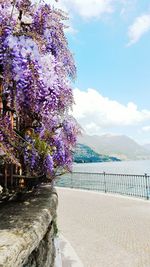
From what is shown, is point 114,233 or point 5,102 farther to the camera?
point 114,233

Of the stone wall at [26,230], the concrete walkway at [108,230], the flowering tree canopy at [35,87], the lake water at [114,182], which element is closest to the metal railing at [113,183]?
the lake water at [114,182]

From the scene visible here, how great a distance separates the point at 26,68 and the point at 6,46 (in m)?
0.22

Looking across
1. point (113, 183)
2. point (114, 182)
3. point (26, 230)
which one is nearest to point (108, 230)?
point (26, 230)

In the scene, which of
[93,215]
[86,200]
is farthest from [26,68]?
[86,200]

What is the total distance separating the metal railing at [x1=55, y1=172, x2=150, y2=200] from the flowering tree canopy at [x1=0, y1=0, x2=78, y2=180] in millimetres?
12574

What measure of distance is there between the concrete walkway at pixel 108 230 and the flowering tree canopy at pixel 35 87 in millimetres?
3100

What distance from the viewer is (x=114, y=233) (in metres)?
9.20

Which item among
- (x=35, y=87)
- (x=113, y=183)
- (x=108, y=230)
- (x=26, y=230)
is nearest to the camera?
(x=26, y=230)

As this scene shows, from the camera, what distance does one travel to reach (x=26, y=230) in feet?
8.11

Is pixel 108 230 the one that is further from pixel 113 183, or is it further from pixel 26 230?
pixel 113 183

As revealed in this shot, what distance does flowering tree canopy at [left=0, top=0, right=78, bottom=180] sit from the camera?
268 centimetres

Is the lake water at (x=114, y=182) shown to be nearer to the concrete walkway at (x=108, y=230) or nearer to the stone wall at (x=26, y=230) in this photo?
the concrete walkway at (x=108, y=230)

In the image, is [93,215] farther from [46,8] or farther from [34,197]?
[46,8]

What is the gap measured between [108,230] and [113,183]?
1053cm
